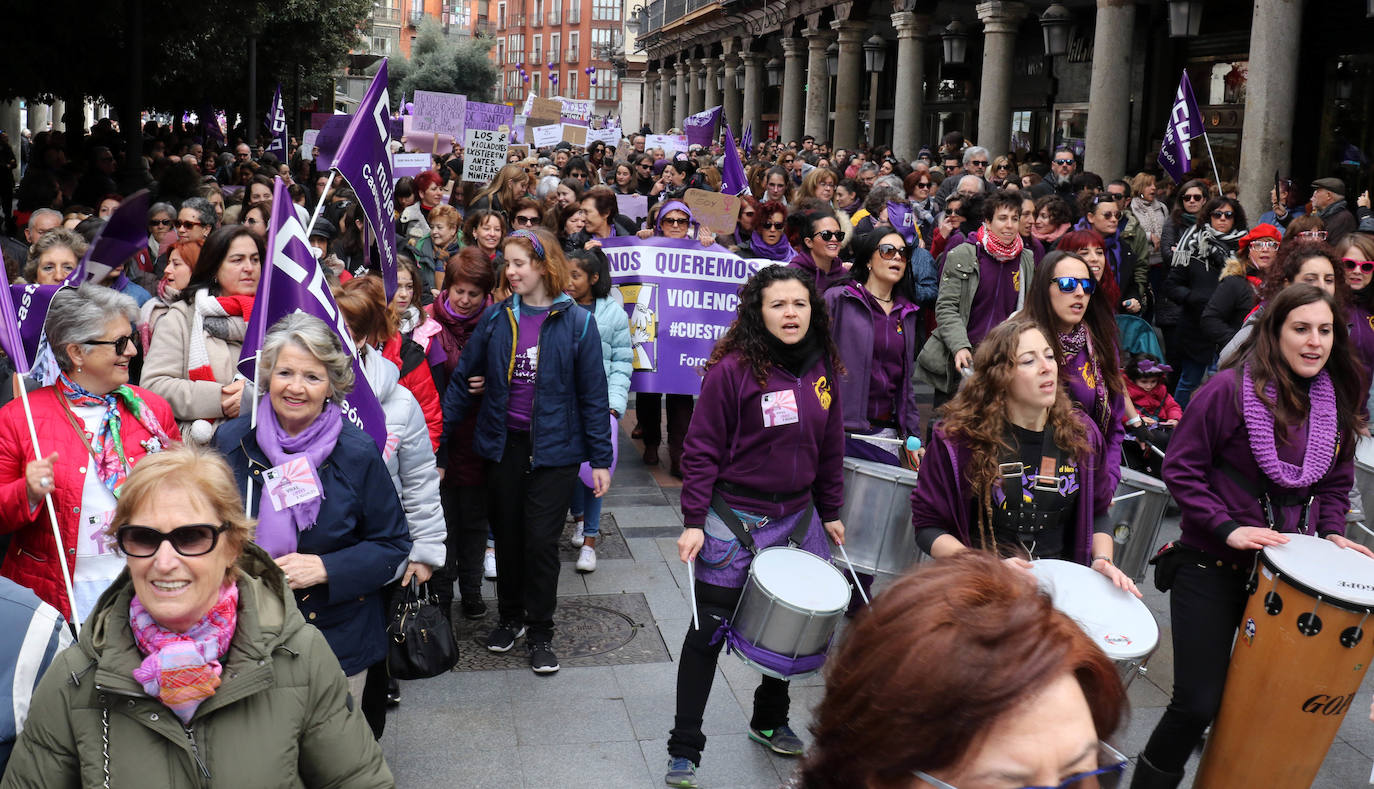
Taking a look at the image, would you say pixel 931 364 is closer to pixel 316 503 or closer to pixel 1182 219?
pixel 316 503

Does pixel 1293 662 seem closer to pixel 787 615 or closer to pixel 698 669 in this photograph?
pixel 787 615

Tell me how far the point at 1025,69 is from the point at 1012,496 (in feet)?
80.6

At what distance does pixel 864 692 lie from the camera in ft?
5.28

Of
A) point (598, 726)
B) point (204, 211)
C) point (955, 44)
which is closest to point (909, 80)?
point (955, 44)

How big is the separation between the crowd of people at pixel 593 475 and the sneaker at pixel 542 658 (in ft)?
0.06

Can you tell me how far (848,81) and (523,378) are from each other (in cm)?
2522

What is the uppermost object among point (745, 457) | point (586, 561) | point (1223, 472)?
point (1223, 472)

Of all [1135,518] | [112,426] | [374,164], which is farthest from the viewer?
[374,164]

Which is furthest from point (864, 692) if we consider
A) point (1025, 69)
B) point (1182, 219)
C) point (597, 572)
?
point (1025, 69)

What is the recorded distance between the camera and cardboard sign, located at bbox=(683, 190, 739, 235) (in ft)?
33.7

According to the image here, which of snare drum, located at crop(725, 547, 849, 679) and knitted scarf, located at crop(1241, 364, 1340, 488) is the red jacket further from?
knitted scarf, located at crop(1241, 364, 1340, 488)

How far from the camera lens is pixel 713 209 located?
33.9 ft

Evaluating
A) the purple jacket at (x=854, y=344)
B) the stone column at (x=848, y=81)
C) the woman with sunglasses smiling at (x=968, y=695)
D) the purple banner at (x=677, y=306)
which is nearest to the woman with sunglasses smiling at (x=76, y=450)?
the woman with sunglasses smiling at (x=968, y=695)

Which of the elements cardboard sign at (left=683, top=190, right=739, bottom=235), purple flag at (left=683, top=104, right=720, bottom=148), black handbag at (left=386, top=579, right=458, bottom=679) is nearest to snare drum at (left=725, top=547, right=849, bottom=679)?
black handbag at (left=386, top=579, right=458, bottom=679)
